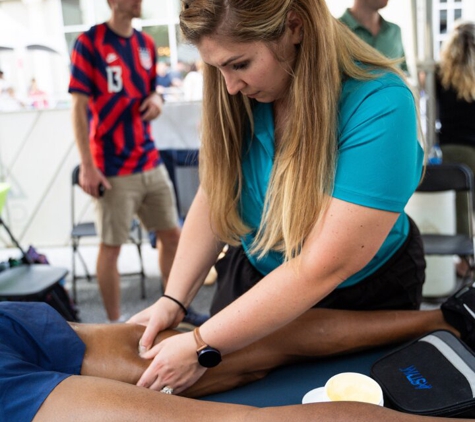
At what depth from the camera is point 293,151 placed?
1105mm

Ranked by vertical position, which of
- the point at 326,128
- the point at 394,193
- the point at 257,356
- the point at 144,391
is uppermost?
the point at 326,128

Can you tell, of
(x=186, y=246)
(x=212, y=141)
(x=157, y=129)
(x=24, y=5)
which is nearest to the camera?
(x=212, y=141)

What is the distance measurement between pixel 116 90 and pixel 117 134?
9.0 inches

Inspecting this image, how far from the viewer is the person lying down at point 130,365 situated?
3.21 feet

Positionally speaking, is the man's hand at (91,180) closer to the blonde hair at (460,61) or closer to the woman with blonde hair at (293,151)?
the woman with blonde hair at (293,151)

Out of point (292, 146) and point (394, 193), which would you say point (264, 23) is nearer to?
point (292, 146)

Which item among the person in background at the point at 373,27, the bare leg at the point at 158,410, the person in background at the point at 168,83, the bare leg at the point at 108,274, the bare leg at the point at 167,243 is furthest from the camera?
the person in background at the point at 168,83

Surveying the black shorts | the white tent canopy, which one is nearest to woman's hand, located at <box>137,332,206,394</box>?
the black shorts

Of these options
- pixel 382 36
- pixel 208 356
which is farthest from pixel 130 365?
pixel 382 36

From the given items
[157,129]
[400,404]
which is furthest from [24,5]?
[400,404]

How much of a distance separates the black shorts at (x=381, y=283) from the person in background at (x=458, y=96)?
2.18 metres

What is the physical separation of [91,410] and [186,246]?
577 mm

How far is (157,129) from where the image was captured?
3.93 m

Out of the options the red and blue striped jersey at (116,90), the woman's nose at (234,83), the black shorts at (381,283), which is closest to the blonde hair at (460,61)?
the red and blue striped jersey at (116,90)
